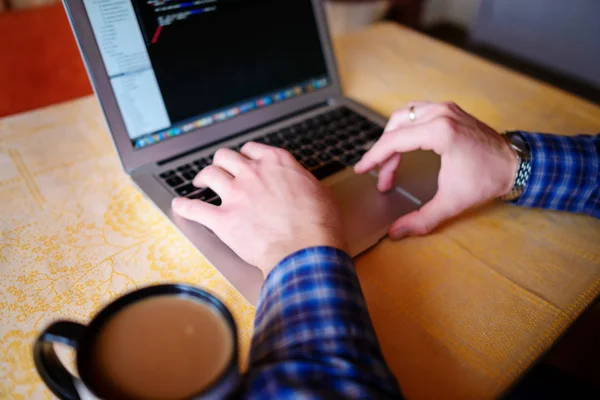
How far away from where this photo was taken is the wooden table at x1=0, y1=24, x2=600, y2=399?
0.47 meters

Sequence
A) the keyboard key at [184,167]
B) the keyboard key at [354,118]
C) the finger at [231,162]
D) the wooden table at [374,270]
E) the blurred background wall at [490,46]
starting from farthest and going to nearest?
the blurred background wall at [490,46], the keyboard key at [354,118], the keyboard key at [184,167], the finger at [231,162], the wooden table at [374,270]

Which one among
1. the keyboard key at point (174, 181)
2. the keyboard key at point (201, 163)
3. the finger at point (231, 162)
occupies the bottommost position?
the keyboard key at point (174, 181)

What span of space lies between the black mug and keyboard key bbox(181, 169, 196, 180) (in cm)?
34

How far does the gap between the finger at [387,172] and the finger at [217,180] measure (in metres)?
0.23

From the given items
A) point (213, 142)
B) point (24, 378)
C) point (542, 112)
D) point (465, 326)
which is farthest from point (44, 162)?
point (542, 112)

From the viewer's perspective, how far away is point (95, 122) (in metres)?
0.83

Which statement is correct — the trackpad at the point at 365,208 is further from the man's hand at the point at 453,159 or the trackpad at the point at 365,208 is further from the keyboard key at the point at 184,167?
the keyboard key at the point at 184,167

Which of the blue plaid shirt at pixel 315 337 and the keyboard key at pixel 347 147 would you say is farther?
the keyboard key at pixel 347 147

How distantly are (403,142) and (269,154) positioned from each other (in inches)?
7.4

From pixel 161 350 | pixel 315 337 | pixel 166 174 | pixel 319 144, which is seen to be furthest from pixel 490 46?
pixel 161 350

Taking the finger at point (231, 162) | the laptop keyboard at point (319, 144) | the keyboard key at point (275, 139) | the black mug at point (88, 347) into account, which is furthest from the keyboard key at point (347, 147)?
the black mug at point (88, 347)

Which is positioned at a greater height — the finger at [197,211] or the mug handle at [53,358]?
the mug handle at [53,358]

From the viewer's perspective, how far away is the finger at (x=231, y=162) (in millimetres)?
570

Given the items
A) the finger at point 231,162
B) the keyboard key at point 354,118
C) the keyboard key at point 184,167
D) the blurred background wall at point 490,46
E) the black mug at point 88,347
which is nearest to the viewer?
the black mug at point 88,347
